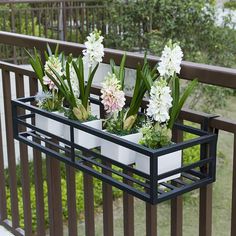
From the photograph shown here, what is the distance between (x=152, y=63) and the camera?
160cm

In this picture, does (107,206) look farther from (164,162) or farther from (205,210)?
(164,162)

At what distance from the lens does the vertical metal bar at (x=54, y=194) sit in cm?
212

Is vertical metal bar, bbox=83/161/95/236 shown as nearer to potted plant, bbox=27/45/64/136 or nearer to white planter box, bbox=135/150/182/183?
potted plant, bbox=27/45/64/136

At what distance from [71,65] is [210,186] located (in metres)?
0.56

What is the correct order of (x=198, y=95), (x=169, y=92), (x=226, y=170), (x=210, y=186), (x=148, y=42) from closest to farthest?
(x=169, y=92), (x=210, y=186), (x=226, y=170), (x=198, y=95), (x=148, y=42)

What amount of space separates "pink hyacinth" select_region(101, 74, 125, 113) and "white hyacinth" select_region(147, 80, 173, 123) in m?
0.13

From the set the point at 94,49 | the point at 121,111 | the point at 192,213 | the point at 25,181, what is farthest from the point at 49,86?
the point at 192,213

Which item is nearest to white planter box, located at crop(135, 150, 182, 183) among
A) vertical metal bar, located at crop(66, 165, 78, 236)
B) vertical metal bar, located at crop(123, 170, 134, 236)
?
vertical metal bar, located at crop(123, 170, 134, 236)

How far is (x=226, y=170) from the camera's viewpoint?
5715 millimetres

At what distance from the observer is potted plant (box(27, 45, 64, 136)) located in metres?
1.73

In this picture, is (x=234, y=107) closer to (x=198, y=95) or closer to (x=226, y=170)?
(x=198, y=95)

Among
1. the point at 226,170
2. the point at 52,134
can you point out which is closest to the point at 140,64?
the point at 52,134

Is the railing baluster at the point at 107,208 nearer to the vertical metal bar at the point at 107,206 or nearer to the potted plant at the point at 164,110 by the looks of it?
the vertical metal bar at the point at 107,206

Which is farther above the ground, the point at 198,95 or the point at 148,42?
the point at 148,42
